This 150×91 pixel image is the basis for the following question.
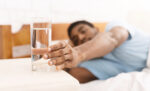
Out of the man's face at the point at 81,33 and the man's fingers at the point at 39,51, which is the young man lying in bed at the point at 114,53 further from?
the man's fingers at the point at 39,51

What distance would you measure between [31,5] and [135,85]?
39.9 inches

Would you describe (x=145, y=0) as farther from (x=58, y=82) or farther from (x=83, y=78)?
(x=58, y=82)

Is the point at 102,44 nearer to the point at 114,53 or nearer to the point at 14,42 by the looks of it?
the point at 114,53

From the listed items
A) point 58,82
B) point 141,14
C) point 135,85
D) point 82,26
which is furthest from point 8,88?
point 141,14

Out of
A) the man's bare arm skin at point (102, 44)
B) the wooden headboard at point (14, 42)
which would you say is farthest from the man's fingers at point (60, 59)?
the wooden headboard at point (14, 42)

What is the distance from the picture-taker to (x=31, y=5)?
1645mm

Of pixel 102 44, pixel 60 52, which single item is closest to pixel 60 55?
pixel 60 52

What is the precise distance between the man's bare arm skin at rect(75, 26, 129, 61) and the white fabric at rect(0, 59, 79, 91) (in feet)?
1.44

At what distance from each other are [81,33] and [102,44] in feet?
1.35

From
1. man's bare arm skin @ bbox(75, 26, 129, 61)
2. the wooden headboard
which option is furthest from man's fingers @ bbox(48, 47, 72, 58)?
the wooden headboard

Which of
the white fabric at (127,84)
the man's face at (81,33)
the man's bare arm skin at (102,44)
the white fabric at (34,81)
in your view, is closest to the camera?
the white fabric at (34,81)

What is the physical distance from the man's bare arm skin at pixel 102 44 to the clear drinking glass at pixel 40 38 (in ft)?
1.31

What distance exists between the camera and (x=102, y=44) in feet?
4.14

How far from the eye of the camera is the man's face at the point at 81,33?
1.65m
